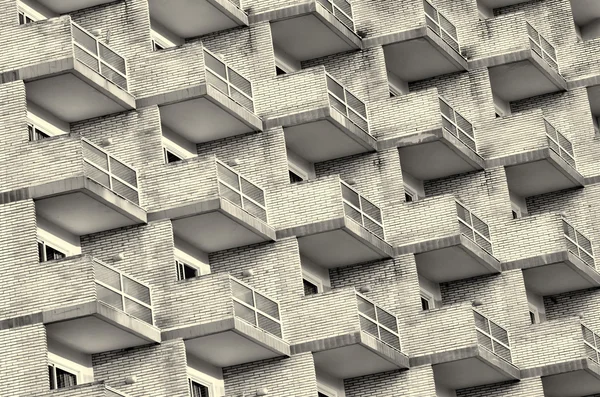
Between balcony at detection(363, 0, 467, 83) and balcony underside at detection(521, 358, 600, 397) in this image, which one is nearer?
balcony underside at detection(521, 358, 600, 397)

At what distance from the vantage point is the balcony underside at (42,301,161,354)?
56.8 meters

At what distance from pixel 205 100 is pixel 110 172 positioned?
5.15m

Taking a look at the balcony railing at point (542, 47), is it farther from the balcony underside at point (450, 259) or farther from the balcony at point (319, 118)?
the balcony at point (319, 118)

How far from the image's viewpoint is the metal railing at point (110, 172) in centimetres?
5906

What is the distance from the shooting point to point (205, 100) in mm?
64250

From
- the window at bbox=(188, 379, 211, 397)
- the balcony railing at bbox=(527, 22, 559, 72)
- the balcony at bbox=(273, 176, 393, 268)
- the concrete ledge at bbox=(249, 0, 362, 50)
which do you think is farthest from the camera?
the balcony railing at bbox=(527, 22, 559, 72)

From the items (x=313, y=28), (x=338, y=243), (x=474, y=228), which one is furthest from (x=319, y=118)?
(x=474, y=228)

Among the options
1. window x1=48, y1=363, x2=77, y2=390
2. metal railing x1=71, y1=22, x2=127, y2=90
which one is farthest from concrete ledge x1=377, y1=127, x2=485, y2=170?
window x1=48, y1=363, x2=77, y2=390

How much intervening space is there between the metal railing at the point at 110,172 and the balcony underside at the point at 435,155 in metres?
11.4

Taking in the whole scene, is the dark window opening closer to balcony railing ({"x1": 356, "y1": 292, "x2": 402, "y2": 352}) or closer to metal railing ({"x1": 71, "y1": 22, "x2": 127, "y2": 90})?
balcony railing ({"x1": 356, "y1": 292, "x2": 402, "y2": 352})

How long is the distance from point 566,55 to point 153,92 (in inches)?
847

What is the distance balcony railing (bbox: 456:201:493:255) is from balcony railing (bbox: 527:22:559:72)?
766cm

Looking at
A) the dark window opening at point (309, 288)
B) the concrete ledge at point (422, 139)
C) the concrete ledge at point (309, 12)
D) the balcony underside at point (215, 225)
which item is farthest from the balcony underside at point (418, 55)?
the balcony underside at point (215, 225)

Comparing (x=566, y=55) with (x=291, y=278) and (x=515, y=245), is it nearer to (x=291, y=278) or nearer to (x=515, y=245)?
(x=515, y=245)
